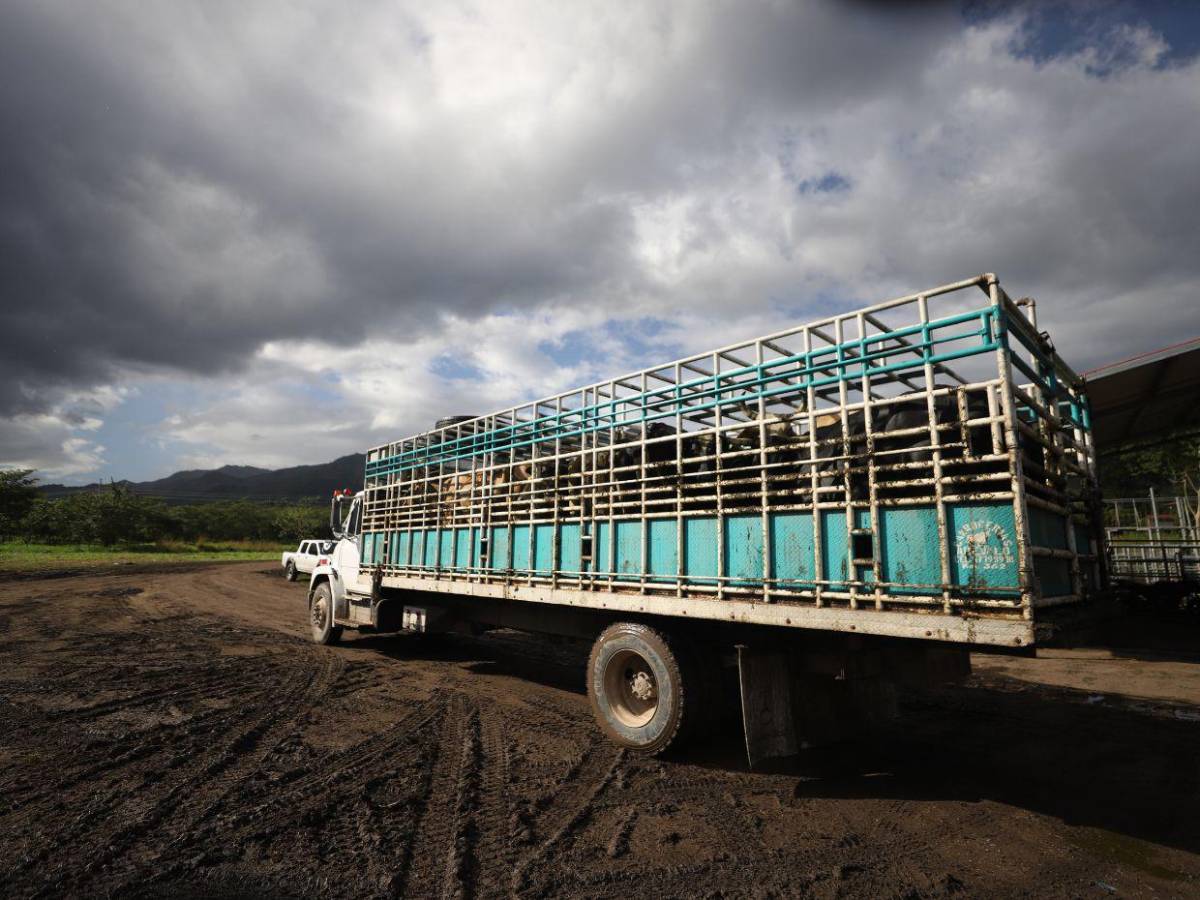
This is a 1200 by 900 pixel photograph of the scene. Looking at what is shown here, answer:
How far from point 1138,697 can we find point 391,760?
817 centimetres

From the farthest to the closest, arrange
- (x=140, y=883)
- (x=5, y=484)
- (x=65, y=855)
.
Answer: (x=5, y=484), (x=65, y=855), (x=140, y=883)

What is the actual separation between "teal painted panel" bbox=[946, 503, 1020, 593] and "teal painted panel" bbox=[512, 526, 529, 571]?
415 centimetres

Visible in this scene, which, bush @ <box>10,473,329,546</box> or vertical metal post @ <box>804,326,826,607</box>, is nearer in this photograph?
vertical metal post @ <box>804,326,826,607</box>

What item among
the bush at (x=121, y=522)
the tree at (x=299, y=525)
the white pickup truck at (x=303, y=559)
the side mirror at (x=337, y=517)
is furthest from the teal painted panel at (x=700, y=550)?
the tree at (x=299, y=525)

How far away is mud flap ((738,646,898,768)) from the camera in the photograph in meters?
4.32

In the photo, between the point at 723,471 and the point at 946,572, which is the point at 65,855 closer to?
the point at 723,471

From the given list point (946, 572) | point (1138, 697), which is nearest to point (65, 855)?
point (946, 572)

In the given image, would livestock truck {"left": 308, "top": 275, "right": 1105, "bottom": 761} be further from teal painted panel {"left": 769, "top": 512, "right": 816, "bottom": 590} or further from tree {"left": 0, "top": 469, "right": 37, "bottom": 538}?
tree {"left": 0, "top": 469, "right": 37, "bottom": 538}

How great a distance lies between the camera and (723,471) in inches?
183

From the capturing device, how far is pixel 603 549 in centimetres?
557

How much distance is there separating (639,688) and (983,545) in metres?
2.98

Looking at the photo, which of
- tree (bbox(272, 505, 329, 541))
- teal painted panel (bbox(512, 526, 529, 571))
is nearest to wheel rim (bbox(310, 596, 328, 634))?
Result: teal painted panel (bbox(512, 526, 529, 571))

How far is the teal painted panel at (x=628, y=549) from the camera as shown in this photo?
5230mm

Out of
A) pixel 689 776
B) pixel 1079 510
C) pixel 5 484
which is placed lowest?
pixel 689 776
